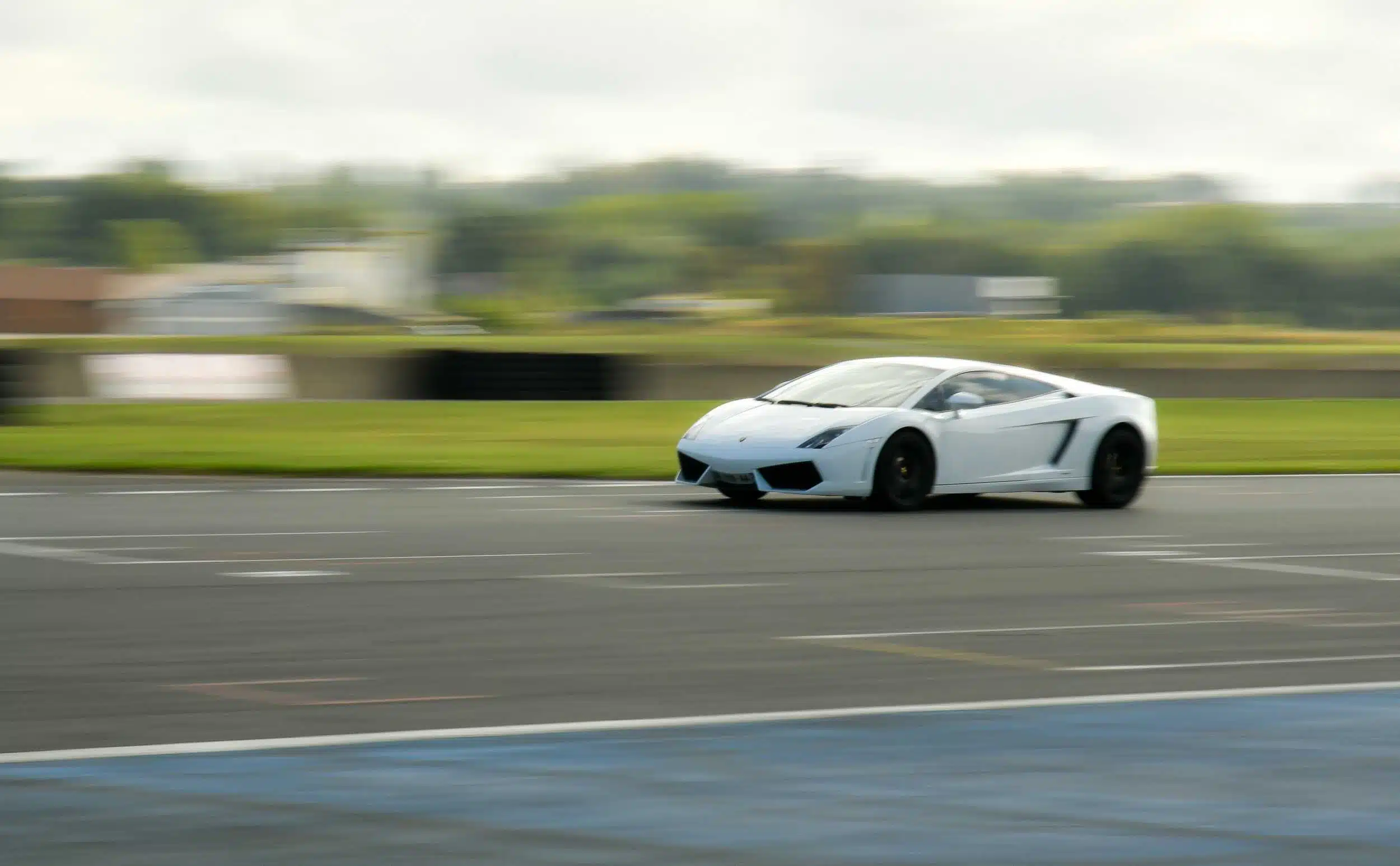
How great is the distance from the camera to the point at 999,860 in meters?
4.71

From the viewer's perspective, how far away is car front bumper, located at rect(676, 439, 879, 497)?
14031mm

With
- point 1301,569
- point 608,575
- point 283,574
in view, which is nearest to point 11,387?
point 283,574

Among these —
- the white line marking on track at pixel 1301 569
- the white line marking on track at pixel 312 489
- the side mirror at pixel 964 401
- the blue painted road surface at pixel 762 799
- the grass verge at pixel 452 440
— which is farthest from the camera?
the grass verge at pixel 452 440

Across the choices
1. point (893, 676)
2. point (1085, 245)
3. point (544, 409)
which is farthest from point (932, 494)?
point (1085, 245)

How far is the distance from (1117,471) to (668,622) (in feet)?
25.2

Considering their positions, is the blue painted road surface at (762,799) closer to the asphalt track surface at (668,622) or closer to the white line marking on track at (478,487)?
the asphalt track surface at (668,622)

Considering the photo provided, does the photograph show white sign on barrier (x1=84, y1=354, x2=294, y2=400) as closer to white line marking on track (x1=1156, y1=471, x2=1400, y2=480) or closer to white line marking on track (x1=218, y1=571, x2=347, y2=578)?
white line marking on track (x1=1156, y1=471, x2=1400, y2=480)

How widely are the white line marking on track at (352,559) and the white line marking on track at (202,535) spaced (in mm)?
1235

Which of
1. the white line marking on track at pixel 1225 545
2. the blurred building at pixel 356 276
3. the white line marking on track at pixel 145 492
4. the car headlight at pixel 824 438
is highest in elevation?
the blurred building at pixel 356 276

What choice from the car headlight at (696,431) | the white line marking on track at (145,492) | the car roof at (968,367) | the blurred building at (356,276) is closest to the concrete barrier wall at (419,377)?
the white line marking on track at (145,492)

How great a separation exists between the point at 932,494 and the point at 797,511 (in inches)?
39.7

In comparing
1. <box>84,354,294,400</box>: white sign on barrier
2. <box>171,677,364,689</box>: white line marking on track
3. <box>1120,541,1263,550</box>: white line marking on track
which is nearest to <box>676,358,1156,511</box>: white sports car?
<box>1120,541,1263,550</box>: white line marking on track

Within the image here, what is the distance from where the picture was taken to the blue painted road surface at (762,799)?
15.6ft

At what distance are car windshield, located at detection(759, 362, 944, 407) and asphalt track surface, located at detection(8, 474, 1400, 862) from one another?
83cm
